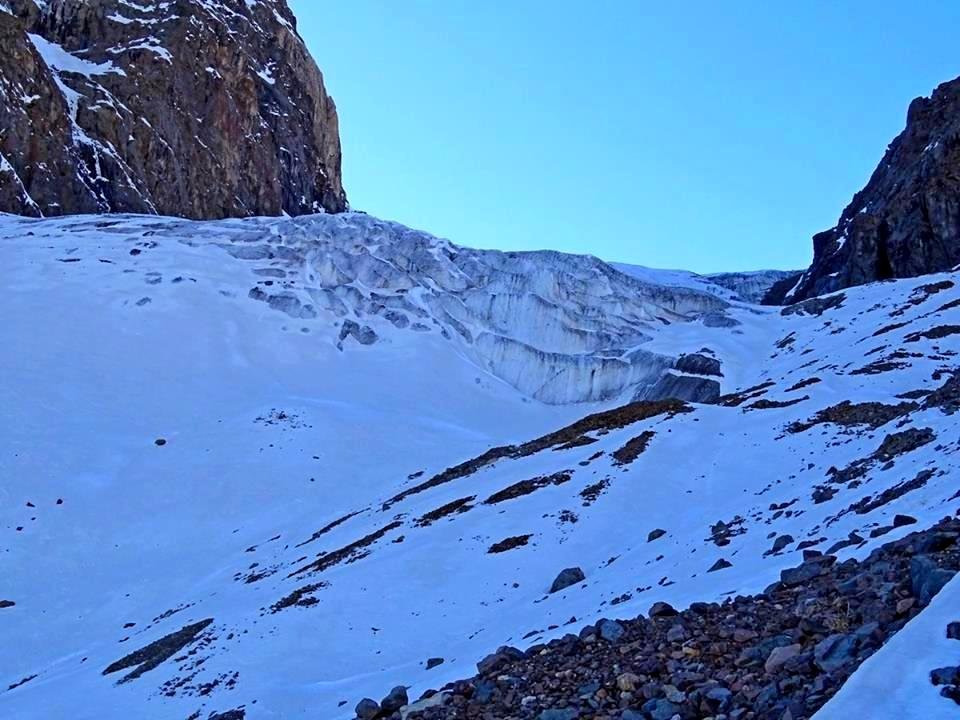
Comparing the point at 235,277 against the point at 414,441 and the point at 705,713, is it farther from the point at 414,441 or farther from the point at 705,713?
the point at 705,713

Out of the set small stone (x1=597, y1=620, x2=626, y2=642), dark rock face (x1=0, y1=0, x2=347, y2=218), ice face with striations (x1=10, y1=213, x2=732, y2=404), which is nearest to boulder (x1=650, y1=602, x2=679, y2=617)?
small stone (x1=597, y1=620, x2=626, y2=642)

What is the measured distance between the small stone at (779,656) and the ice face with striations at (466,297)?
54620 millimetres

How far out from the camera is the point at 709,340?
70.1 metres

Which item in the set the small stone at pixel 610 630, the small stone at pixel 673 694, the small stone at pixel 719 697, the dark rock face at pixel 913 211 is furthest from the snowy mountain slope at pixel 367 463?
the dark rock face at pixel 913 211

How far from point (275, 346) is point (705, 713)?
59.2m

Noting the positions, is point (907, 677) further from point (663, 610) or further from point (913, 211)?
point (913, 211)

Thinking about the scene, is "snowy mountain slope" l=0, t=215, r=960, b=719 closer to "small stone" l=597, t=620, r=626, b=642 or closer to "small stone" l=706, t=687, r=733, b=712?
"small stone" l=597, t=620, r=626, b=642

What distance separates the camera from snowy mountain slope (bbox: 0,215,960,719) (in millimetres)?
16578

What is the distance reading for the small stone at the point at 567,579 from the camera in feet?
57.8

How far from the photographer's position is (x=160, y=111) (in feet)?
422

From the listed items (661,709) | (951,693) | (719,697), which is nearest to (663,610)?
(661,709)

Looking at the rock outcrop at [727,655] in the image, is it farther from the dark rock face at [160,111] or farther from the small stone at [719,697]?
the dark rock face at [160,111]

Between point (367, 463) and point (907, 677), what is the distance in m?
39.4

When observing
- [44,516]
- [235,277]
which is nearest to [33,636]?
[44,516]
